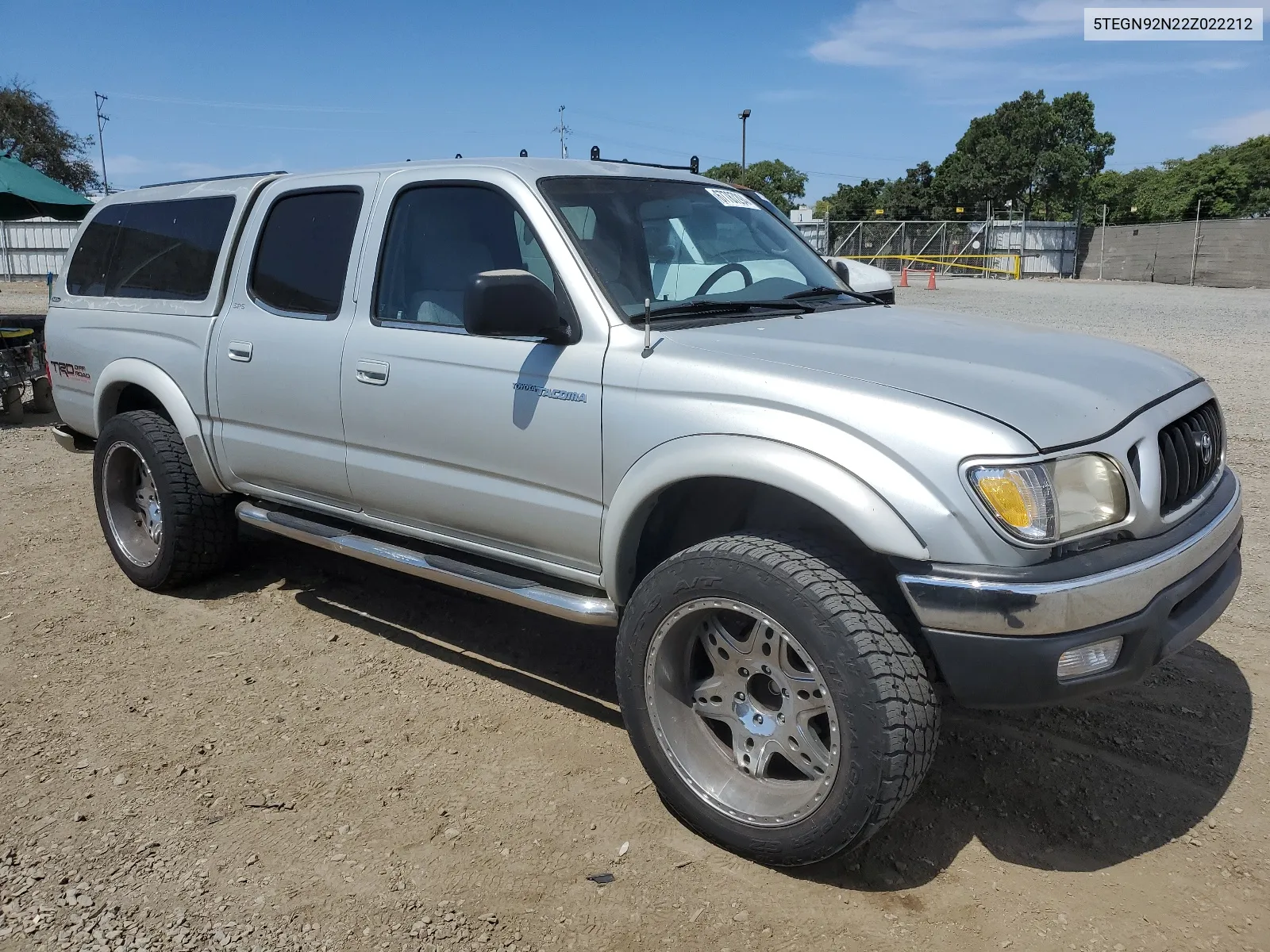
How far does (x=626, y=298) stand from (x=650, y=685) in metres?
1.27

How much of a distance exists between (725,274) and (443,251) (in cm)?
107

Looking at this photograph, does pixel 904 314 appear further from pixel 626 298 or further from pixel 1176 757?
pixel 1176 757

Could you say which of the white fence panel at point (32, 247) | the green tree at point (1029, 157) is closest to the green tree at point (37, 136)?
the white fence panel at point (32, 247)

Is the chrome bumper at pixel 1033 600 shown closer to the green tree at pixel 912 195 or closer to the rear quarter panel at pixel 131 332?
the rear quarter panel at pixel 131 332

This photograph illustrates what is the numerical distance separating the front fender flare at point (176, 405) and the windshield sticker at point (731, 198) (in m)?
2.57

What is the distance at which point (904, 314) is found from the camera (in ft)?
12.5

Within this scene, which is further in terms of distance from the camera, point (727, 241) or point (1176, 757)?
point (727, 241)

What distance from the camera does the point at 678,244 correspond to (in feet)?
12.4

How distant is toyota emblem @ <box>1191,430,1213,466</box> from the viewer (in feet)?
10.0

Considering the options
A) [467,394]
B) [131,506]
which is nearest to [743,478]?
[467,394]

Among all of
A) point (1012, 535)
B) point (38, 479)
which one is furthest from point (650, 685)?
point (38, 479)

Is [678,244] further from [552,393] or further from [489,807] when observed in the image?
[489,807]

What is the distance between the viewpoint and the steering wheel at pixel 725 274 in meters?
3.75

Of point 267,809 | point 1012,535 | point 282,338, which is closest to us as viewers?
point 1012,535
